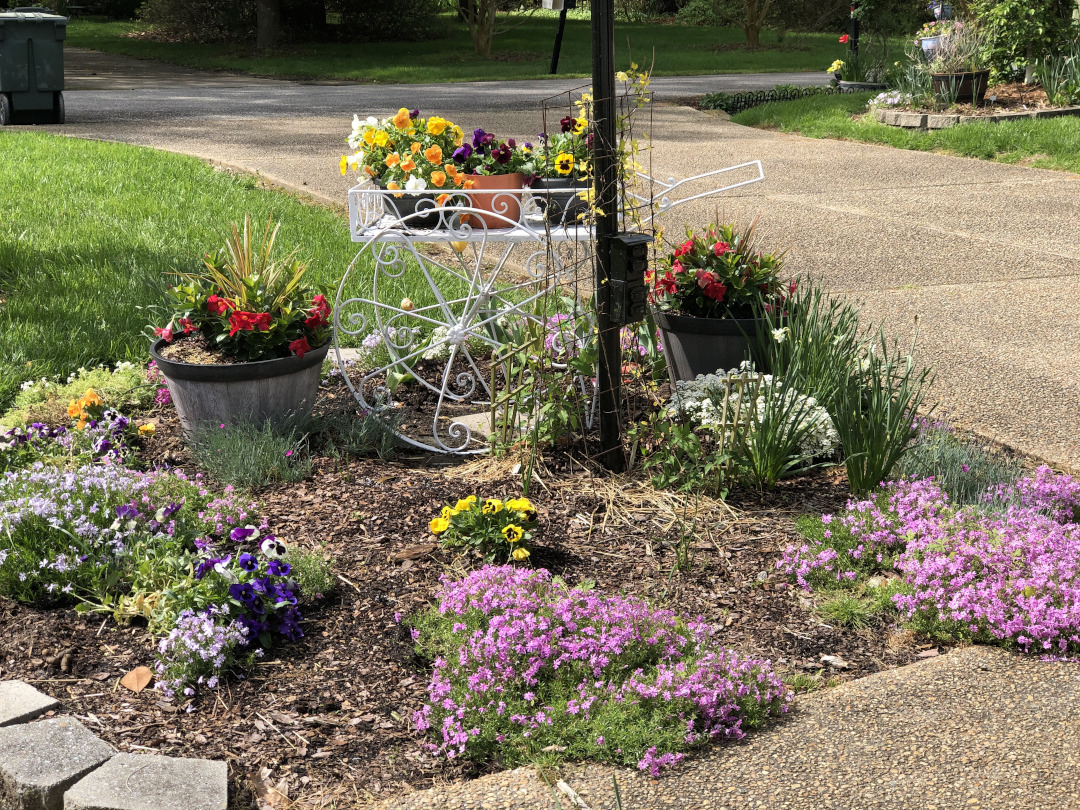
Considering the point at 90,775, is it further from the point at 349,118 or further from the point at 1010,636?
the point at 349,118

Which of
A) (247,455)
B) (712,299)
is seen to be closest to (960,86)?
(712,299)

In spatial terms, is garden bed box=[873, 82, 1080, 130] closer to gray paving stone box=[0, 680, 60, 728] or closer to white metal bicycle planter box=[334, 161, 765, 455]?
white metal bicycle planter box=[334, 161, 765, 455]

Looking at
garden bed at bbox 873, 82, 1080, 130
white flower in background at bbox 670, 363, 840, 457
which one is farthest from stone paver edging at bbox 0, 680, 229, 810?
garden bed at bbox 873, 82, 1080, 130

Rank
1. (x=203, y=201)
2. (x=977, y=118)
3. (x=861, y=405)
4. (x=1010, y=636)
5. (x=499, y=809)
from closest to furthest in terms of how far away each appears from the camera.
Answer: (x=499, y=809), (x=1010, y=636), (x=861, y=405), (x=203, y=201), (x=977, y=118)

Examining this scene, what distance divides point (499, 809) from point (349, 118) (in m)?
11.8

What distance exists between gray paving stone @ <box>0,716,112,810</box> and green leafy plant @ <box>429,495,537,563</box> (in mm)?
1171

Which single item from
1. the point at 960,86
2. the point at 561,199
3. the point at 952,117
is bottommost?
the point at 561,199

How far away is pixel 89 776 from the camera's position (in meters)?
2.20

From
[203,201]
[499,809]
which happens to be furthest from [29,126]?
[499,809]

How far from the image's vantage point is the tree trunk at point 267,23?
23.7 metres

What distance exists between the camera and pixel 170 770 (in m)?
2.21

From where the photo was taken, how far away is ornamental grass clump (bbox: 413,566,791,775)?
7.58 ft

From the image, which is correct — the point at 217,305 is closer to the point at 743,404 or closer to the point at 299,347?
the point at 299,347

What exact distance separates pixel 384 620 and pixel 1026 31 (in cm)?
1186
